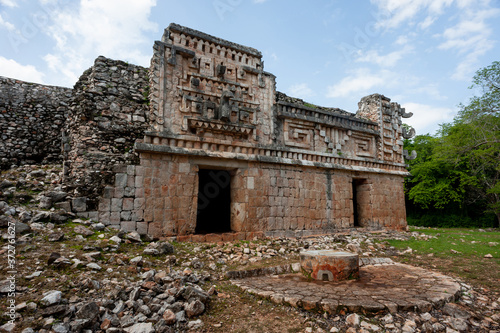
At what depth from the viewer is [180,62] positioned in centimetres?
715

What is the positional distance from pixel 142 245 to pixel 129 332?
2.98 m

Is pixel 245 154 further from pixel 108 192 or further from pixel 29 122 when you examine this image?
pixel 29 122

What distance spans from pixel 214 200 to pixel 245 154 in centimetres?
326

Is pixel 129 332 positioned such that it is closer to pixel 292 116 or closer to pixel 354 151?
pixel 292 116

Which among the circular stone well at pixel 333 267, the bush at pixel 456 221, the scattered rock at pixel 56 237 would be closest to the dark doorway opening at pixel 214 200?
the scattered rock at pixel 56 237

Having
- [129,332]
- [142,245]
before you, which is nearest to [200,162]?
[142,245]

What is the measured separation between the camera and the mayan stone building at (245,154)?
655 centimetres

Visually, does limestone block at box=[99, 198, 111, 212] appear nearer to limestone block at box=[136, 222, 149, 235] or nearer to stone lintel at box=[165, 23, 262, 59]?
limestone block at box=[136, 222, 149, 235]

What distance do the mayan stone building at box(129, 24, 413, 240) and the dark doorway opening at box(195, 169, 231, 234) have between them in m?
0.04

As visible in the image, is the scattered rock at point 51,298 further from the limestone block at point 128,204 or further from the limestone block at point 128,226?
the limestone block at point 128,204

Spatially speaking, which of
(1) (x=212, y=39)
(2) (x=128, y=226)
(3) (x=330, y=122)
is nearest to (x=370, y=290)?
(2) (x=128, y=226)

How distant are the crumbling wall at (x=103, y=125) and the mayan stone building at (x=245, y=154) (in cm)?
41

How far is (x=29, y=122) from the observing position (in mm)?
7898

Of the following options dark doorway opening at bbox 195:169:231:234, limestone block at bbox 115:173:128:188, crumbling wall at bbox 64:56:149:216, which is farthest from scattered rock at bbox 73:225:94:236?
dark doorway opening at bbox 195:169:231:234
